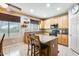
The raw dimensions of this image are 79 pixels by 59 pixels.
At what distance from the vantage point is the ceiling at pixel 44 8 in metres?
1.45

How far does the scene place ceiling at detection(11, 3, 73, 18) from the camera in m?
1.45

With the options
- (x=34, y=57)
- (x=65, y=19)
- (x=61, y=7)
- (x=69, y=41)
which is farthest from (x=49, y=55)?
(x=61, y=7)

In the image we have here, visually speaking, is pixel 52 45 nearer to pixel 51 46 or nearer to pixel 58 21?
pixel 51 46

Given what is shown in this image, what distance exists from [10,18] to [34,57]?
761 millimetres

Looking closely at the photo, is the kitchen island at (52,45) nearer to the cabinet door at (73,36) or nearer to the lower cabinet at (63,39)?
the lower cabinet at (63,39)

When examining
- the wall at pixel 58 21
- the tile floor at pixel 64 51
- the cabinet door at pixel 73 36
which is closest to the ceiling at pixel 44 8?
the wall at pixel 58 21

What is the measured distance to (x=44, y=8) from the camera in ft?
4.83

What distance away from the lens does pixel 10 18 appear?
4.69ft

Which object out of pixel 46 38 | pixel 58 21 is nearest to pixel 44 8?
pixel 58 21

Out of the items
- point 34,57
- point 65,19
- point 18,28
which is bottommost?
point 34,57

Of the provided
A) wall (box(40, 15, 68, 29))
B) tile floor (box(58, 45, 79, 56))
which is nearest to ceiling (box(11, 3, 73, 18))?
wall (box(40, 15, 68, 29))

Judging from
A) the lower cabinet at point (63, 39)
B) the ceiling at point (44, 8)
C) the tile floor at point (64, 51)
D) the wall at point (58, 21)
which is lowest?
the tile floor at point (64, 51)

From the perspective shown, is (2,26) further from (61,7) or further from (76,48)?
(76,48)

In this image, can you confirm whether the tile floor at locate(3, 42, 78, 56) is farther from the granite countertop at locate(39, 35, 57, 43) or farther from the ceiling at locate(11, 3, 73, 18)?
the ceiling at locate(11, 3, 73, 18)
